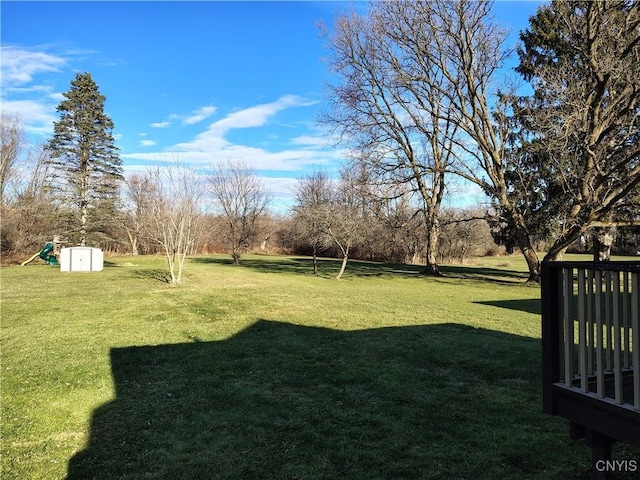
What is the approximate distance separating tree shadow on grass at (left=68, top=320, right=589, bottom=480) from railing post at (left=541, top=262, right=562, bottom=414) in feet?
2.10

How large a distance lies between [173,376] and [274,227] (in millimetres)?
43585

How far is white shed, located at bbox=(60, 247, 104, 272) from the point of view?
2114cm

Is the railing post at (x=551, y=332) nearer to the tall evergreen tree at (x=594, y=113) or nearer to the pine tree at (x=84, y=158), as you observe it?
the tall evergreen tree at (x=594, y=113)

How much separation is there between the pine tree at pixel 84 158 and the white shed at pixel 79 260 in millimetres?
11697

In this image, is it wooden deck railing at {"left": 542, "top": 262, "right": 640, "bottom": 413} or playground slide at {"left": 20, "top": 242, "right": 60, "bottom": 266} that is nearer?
wooden deck railing at {"left": 542, "top": 262, "right": 640, "bottom": 413}

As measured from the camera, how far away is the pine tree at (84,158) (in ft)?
105

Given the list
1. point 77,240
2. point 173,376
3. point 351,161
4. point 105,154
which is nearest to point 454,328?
point 173,376

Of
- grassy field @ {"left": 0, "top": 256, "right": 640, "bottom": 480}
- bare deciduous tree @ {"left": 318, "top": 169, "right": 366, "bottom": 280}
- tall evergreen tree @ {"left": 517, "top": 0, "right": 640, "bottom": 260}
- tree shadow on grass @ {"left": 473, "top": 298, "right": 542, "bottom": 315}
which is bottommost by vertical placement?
tree shadow on grass @ {"left": 473, "top": 298, "right": 542, "bottom": 315}

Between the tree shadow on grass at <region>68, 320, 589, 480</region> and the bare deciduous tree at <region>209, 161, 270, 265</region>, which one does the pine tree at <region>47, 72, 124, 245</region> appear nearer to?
the bare deciduous tree at <region>209, 161, 270, 265</region>

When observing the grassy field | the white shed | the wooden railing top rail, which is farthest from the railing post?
the white shed

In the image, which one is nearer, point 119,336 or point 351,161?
point 119,336

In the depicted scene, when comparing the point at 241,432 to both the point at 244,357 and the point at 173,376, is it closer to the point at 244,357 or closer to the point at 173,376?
the point at 173,376

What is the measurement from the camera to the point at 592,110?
14938 mm

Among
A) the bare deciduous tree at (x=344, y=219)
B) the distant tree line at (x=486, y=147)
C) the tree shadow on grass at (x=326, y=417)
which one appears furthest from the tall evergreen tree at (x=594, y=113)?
the tree shadow on grass at (x=326, y=417)
